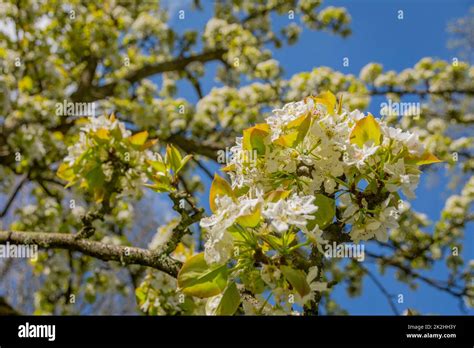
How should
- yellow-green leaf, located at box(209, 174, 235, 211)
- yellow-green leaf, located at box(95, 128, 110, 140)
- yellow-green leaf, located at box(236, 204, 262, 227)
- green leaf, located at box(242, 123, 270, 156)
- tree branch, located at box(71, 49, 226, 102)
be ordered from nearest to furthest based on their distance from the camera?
yellow-green leaf, located at box(236, 204, 262, 227), yellow-green leaf, located at box(209, 174, 235, 211), green leaf, located at box(242, 123, 270, 156), yellow-green leaf, located at box(95, 128, 110, 140), tree branch, located at box(71, 49, 226, 102)

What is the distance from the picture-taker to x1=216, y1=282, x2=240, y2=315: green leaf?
3.56 feet

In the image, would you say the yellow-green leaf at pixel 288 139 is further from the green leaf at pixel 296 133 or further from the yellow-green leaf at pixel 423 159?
the yellow-green leaf at pixel 423 159

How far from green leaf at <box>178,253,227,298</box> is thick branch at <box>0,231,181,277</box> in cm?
30

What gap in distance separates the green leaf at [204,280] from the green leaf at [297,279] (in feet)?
0.45

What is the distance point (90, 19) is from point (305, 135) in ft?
15.3

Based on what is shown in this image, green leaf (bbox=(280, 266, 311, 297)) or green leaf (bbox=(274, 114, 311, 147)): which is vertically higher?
green leaf (bbox=(274, 114, 311, 147))

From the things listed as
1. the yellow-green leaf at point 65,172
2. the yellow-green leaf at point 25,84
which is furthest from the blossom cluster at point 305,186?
the yellow-green leaf at point 25,84

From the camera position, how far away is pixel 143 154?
220 centimetres

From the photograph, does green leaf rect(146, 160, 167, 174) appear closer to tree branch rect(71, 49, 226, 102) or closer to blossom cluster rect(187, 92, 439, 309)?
blossom cluster rect(187, 92, 439, 309)

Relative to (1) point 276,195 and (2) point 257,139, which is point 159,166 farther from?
(1) point 276,195

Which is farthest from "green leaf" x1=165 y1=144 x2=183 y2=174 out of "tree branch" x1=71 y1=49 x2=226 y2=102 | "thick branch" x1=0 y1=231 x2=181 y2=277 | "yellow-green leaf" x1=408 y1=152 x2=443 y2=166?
"tree branch" x1=71 y1=49 x2=226 y2=102

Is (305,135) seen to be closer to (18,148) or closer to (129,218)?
(18,148)

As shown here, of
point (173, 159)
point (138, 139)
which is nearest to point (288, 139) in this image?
point (173, 159)

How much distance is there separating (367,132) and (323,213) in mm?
219
